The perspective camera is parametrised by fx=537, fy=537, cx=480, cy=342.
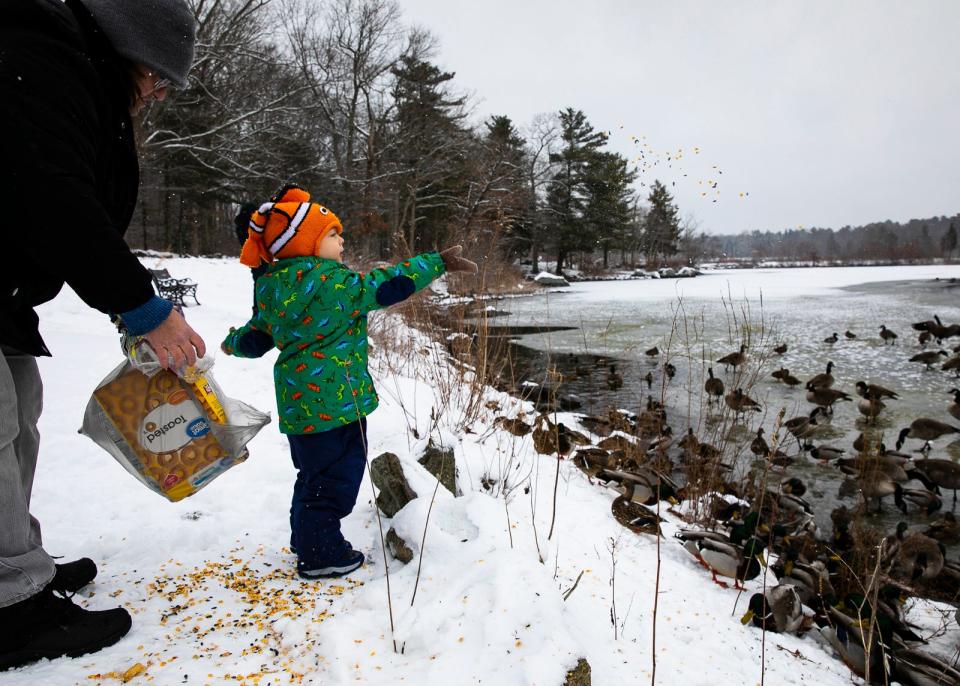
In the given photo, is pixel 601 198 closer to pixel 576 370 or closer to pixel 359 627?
pixel 576 370

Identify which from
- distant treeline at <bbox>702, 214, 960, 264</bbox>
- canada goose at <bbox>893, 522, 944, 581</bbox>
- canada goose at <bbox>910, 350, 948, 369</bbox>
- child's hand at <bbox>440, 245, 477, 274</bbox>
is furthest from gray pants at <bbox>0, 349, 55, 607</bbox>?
distant treeline at <bbox>702, 214, 960, 264</bbox>

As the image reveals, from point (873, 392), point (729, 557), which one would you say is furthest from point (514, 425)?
point (873, 392)

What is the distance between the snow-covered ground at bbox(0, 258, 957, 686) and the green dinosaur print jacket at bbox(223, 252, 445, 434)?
60 centimetres

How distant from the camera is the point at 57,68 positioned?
1263 mm

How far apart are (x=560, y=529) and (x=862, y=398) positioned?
536 cm

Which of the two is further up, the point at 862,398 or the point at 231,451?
the point at 231,451

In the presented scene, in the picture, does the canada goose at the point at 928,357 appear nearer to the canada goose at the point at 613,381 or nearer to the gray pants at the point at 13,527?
the canada goose at the point at 613,381

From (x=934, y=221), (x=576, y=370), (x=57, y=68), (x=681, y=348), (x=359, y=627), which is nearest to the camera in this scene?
(x=57, y=68)

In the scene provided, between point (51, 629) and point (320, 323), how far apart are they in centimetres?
117

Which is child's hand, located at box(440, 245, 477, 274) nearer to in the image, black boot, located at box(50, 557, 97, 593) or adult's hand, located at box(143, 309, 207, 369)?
adult's hand, located at box(143, 309, 207, 369)

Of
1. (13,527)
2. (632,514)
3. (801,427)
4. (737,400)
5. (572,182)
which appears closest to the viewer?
(13,527)

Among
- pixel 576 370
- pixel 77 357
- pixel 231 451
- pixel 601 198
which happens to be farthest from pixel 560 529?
pixel 601 198

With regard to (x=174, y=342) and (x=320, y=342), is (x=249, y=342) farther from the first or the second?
(x=174, y=342)

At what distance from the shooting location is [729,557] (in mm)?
2828
